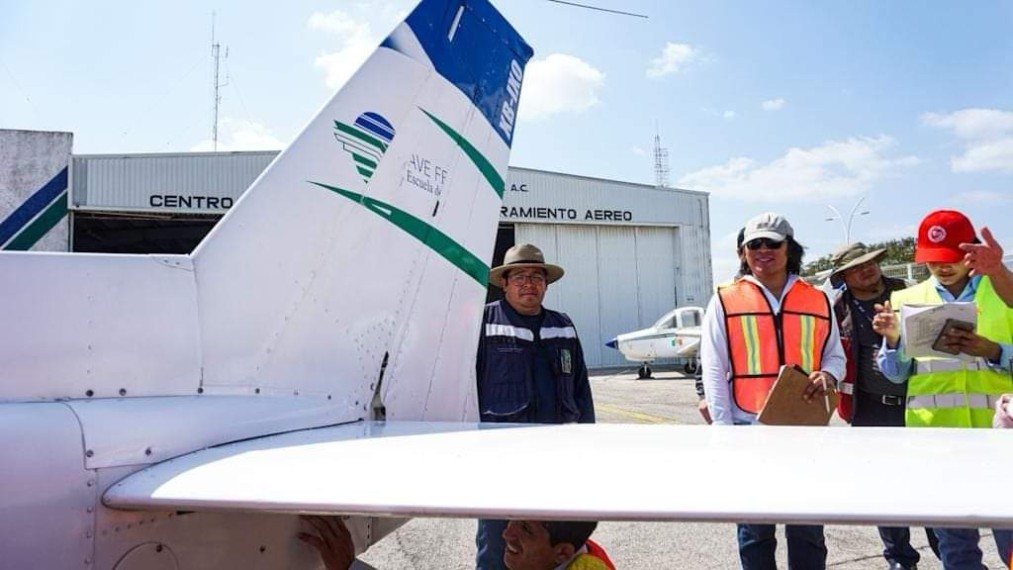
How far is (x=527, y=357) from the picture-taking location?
301 cm

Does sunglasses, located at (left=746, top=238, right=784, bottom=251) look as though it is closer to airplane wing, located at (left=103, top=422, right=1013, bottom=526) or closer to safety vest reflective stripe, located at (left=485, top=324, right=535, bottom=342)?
safety vest reflective stripe, located at (left=485, top=324, right=535, bottom=342)

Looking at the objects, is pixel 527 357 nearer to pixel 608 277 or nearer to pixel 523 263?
pixel 523 263

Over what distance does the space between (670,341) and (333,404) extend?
16279mm

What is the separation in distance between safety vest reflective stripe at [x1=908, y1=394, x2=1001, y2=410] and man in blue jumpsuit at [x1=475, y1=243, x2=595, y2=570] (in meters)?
1.45

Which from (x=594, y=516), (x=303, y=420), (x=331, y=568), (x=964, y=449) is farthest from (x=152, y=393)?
(x=964, y=449)

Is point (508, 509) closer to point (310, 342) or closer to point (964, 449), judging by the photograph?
point (964, 449)

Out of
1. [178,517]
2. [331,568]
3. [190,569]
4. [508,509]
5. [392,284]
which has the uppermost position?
[392,284]

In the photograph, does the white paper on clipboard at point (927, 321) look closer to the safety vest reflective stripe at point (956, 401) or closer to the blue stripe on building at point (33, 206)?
the safety vest reflective stripe at point (956, 401)

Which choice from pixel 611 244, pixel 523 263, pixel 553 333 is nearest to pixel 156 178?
pixel 611 244

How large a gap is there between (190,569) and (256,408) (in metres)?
0.45

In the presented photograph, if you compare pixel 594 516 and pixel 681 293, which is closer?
pixel 594 516

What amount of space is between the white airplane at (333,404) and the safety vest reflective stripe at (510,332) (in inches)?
9.9

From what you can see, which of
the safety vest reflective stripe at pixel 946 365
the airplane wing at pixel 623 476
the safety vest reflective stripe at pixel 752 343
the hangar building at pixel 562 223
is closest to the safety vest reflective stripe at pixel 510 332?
the safety vest reflective stripe at pixel 752 343

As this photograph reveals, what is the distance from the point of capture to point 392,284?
239 centimetres
